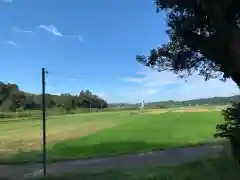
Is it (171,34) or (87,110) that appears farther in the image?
(87,110)

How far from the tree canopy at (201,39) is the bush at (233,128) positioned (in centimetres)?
76

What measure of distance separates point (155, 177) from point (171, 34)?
427 cm

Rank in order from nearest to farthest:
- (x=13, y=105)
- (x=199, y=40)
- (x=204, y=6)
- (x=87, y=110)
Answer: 1. (x=204, y=6)
2. (x=199, y=40)
3. (x=13, y=105)
4. (x=87, y=110)

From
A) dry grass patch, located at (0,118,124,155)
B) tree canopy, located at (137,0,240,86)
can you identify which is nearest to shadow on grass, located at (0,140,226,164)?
dry grass patch, located at (0,118,124,155)

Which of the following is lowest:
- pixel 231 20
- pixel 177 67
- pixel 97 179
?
pixel 97 179

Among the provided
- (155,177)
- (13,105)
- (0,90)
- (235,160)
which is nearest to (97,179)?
(155,177)

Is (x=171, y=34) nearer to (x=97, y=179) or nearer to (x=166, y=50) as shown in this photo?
(x=166, y=50)

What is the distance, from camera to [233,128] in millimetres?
9781

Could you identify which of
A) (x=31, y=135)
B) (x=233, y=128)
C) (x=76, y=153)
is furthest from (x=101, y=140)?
(x=233, y=128)

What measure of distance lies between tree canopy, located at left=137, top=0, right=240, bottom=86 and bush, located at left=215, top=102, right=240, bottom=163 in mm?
756

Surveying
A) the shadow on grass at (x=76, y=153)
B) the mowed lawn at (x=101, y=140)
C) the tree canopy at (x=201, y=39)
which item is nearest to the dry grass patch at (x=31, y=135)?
the mowed lawn at (x=101, y=140)

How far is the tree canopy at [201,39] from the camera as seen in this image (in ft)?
28.5

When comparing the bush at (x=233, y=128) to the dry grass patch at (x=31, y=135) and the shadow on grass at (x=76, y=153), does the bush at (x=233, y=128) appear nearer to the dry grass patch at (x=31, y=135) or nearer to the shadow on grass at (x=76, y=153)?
the shadow on grass at (x=76, y=153)

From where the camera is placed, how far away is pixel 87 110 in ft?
357
